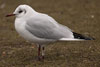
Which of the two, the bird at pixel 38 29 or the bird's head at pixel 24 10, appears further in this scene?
the bird's head at pixel 24 10

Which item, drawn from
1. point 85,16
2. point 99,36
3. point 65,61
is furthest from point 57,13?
point 65,61

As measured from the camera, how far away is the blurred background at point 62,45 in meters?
5.64

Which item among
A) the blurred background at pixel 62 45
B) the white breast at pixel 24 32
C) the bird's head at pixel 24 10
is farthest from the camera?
the blurred background at pixel 62 45

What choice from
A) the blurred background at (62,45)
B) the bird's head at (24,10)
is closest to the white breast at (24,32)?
the bird's head at (24,10)

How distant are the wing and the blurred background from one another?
1.71 feet

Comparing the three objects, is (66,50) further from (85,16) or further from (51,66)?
(85,16)

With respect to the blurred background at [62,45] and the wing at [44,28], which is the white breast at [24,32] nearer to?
the wing at [44,28]

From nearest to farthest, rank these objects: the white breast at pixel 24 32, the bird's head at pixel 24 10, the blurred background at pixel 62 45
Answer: the white breast at pixel 24 32 → the bird's head at pixel 24 10 → the blurred background at pixel 62 45

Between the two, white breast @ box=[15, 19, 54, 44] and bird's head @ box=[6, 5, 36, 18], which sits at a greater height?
bird's head @ box=[6, 5, 36, 18]

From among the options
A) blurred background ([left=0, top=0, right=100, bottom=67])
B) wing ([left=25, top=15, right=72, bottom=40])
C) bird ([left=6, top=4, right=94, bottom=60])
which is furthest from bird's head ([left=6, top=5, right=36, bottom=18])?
blurred background ([left=0, top=0, right=100, bottom=67])

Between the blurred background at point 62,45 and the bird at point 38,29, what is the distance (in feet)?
1.51

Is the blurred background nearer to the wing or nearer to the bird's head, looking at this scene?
the wing

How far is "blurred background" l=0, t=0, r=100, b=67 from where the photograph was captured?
18.5 feet

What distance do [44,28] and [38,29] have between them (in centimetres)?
12
